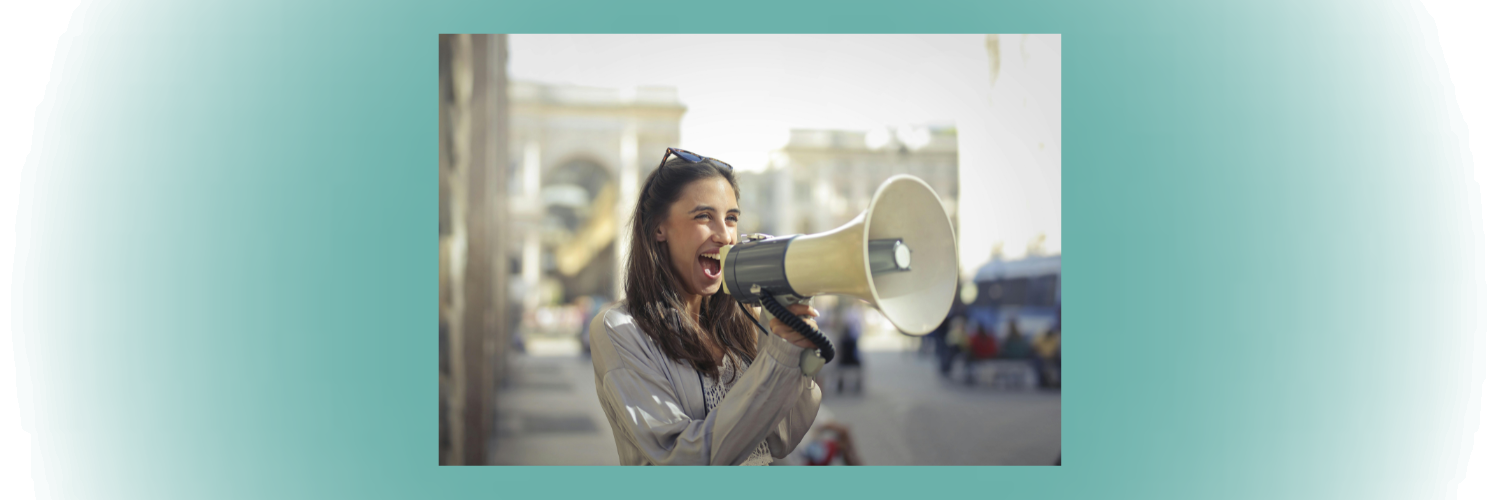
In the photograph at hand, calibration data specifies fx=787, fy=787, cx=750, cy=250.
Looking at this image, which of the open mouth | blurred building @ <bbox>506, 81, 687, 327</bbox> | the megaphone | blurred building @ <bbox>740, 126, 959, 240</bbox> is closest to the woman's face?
the open mouth

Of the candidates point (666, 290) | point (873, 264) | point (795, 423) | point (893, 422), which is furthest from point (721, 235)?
point (893, 422)

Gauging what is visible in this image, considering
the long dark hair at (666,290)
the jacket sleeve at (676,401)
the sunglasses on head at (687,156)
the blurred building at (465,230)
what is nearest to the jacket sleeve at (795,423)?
the long dark hair at (666,290)

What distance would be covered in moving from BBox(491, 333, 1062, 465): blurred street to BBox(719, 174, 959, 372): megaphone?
13.4 feet

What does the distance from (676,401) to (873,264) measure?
17.3 inches

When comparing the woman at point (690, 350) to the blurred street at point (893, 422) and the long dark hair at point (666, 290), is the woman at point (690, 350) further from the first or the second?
the blurred street at point (893, 422)

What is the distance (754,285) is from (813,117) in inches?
148

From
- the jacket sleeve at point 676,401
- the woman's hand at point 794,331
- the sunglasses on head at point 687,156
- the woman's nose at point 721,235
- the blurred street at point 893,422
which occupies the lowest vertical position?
the blurred street at point 893,422

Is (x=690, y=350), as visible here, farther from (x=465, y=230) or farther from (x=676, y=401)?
(x=465, y=230)

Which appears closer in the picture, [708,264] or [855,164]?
[708,264]

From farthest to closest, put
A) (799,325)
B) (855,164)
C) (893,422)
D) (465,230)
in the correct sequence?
1. (855,164)
2. (893,422)
3. (465,230)
4. (799,325)

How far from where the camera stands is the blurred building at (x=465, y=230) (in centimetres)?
418

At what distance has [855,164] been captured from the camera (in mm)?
10484

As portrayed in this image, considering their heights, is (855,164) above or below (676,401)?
above
